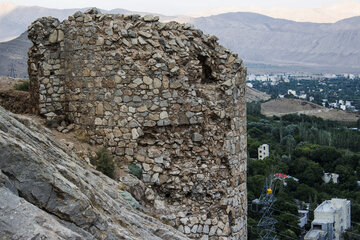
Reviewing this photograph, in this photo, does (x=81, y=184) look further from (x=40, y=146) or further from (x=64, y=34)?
(x=64, y=34)

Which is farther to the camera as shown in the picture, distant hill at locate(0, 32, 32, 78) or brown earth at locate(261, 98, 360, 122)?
brown earth at locate(261, 98, 360, 122)

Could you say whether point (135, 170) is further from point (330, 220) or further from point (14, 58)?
point (14, 58)

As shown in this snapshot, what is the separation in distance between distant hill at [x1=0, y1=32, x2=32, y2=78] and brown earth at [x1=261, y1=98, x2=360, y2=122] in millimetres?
67247

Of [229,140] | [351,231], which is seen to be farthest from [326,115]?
[229,140]

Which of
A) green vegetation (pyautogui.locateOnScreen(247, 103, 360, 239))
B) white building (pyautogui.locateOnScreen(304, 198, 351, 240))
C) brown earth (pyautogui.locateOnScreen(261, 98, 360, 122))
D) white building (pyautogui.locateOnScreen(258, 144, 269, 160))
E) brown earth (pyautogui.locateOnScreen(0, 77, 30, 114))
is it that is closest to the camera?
brown earth (pyautogui.locateOnScreen(0, 77, 30, 114))

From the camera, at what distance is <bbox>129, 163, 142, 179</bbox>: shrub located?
866 cm

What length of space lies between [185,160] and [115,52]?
7.02 ft

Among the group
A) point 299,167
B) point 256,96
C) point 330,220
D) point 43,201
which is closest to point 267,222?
point 330,220

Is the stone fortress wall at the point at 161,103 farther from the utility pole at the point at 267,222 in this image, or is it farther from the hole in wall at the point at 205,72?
the utility pole at the point at 267,222

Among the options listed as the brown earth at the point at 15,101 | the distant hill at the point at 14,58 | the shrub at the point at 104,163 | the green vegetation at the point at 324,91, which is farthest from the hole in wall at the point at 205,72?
the green vegetation at the point at 324,91

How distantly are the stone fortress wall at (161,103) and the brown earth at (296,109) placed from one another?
10020 cm

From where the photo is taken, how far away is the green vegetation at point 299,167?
4109 cm

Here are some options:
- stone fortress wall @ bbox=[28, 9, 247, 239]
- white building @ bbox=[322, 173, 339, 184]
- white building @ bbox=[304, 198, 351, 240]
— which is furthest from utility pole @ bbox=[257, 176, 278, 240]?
stone fortress wall @ bbox=[28, 9, 247, 239]

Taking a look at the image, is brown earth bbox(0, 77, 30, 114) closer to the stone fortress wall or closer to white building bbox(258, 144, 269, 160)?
the stone fortress wall
